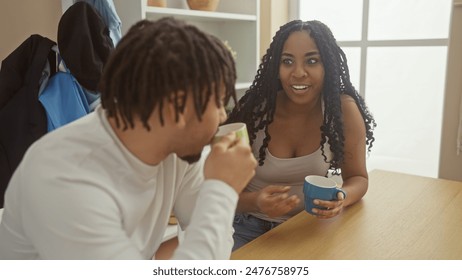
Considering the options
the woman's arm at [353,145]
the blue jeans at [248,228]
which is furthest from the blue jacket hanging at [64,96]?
the woman's arm at [353,145]

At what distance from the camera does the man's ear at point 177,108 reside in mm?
606

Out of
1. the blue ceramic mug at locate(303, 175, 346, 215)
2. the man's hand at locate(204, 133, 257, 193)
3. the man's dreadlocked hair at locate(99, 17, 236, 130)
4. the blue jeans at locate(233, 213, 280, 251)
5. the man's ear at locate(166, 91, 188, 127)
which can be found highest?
the man's dreadlocked hair at locate(99, 17, 236, 130)

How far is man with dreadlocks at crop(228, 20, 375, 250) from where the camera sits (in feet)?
4.13

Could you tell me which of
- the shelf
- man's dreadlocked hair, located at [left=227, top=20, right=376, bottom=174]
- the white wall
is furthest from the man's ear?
the white wall

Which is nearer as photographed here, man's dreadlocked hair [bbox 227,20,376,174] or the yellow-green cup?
the yellow-green cup

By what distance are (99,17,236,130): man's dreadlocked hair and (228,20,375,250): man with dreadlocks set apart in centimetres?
66

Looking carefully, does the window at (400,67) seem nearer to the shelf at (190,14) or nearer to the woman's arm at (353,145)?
the shelf at (190,14)

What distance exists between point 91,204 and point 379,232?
67 cm

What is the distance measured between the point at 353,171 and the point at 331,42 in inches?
15.2

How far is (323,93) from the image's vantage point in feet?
4.34

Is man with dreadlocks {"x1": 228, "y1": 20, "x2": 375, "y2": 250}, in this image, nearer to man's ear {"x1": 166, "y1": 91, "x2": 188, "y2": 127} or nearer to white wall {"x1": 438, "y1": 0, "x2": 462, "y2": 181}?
man's ear {"x1": 166, "y1": 91, "x2": 188, "y2": 127}

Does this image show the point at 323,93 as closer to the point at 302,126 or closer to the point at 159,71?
the point at 302,126

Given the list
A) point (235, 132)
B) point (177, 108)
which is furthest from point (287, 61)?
point (177, 108)

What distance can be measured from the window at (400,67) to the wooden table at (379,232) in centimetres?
134
